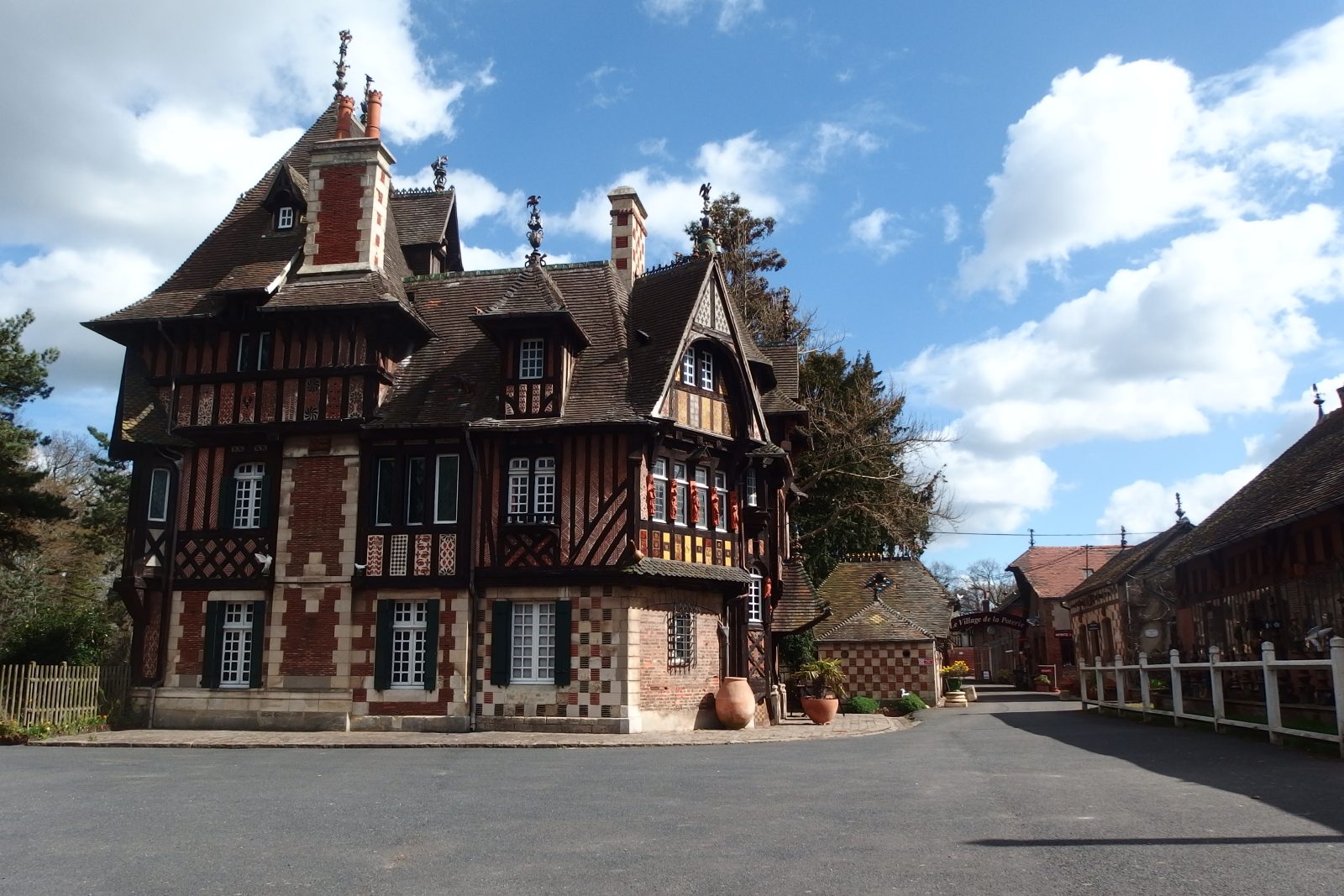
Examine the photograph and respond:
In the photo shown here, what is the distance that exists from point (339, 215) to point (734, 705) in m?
13.8

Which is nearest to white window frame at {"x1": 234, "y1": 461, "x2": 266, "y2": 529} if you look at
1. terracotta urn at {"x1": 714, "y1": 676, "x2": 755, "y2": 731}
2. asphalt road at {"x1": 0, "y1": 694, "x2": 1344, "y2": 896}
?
asphalt road at {"x1": 0, "y1": 694, "x2": 1344, "y2": 896}

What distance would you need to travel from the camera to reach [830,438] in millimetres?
36000

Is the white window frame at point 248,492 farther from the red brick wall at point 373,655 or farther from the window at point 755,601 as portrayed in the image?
the window at point 755,601

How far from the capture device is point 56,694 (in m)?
20.3

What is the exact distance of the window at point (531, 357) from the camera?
71.7 ft

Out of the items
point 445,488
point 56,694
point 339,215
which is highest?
point 339,215

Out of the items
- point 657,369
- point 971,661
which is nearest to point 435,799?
point 657,369

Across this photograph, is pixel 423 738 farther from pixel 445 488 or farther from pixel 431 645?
pixel 445 488

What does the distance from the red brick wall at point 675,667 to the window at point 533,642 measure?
6.07 feet

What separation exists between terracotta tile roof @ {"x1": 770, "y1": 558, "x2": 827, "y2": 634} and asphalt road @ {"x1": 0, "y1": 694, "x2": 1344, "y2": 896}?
11.5m

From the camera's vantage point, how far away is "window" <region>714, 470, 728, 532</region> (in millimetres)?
22870

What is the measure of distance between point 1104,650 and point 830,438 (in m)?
12.1

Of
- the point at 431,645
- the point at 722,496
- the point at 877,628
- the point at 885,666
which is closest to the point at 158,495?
the point at 431,645

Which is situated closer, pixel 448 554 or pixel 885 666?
pixel 448 554
